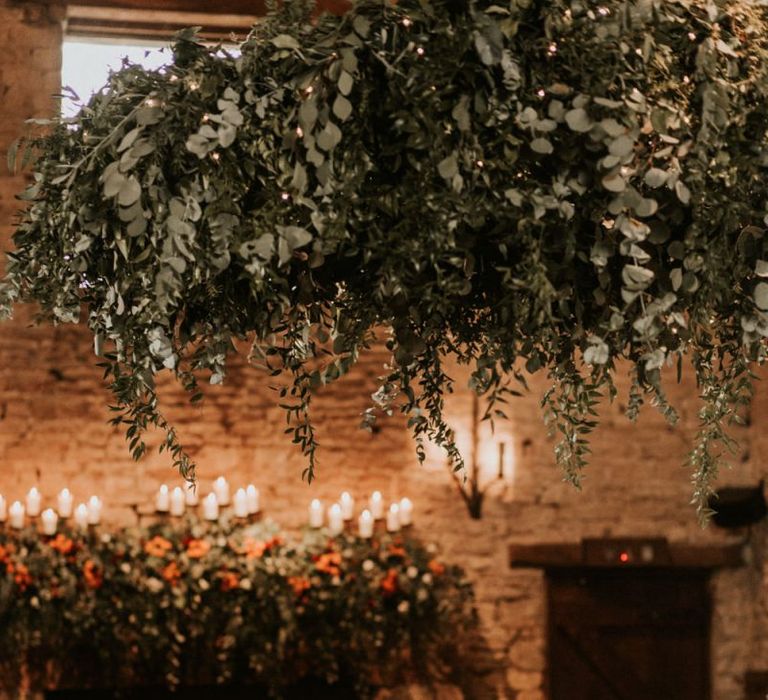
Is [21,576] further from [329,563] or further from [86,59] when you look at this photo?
[86,59]

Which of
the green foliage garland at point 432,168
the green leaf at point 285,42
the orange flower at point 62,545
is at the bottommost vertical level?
the orange flower at point 62,545

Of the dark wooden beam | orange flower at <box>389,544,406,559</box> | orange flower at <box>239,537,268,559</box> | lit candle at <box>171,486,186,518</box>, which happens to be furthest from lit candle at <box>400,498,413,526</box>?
lit candle at <box>171,486,186,518</box>

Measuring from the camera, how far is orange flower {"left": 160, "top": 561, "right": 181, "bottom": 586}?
5484 mm

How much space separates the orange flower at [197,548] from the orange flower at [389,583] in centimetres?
93

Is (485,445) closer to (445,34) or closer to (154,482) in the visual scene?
(154,482)

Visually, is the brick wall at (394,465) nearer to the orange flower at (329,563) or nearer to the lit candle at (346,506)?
the lit candle at (346,506)

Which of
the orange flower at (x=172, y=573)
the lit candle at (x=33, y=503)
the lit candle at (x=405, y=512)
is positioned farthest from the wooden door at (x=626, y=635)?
the lit candle at (x=33, y=503)

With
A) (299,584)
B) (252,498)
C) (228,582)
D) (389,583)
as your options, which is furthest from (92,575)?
(389,583)

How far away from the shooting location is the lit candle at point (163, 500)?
5.86 metres

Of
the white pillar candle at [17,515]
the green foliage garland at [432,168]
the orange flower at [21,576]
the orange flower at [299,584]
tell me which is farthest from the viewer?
the white pillar candle at [17,515]

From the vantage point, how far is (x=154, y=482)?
6000 millimetres

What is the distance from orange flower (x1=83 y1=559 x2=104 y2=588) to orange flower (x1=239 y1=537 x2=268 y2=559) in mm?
720

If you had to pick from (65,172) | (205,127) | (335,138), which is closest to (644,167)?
(335,138)

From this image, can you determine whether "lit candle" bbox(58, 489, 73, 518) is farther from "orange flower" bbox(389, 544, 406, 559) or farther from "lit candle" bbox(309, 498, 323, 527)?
"orange flower" bbox(389, 544, 406, 559)
